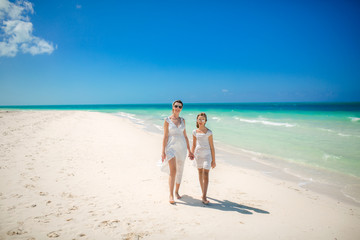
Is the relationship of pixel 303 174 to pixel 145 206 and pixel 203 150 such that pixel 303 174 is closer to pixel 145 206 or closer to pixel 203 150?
pixel 203 150

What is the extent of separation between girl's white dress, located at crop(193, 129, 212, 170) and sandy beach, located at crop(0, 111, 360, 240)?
2.94 feet

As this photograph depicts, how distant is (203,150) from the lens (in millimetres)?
3719

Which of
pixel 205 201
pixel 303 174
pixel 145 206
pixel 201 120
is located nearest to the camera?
pixel 145 206

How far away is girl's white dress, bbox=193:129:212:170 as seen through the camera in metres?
3.68

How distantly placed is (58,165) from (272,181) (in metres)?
6.69

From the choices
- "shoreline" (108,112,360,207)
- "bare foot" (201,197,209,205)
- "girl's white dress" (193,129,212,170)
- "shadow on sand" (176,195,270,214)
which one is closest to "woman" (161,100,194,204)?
"girl's white dress" (193,129,212,170)

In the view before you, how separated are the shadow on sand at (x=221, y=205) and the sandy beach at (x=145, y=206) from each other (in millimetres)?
22

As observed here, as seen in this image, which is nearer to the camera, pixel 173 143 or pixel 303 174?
pixel 173 143

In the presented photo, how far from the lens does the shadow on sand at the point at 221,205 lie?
362cm

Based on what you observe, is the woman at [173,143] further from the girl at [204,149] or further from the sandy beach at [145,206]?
the sandy beach at [145,206]

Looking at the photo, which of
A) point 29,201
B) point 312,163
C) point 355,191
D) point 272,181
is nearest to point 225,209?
point 272,181

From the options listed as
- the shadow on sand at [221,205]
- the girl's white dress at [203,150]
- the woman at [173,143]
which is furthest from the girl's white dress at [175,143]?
the shadow on sand at [221,205]

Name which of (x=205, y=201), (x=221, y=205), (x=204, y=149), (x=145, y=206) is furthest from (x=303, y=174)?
(x=145, y=206)

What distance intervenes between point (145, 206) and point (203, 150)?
5.39 ft
